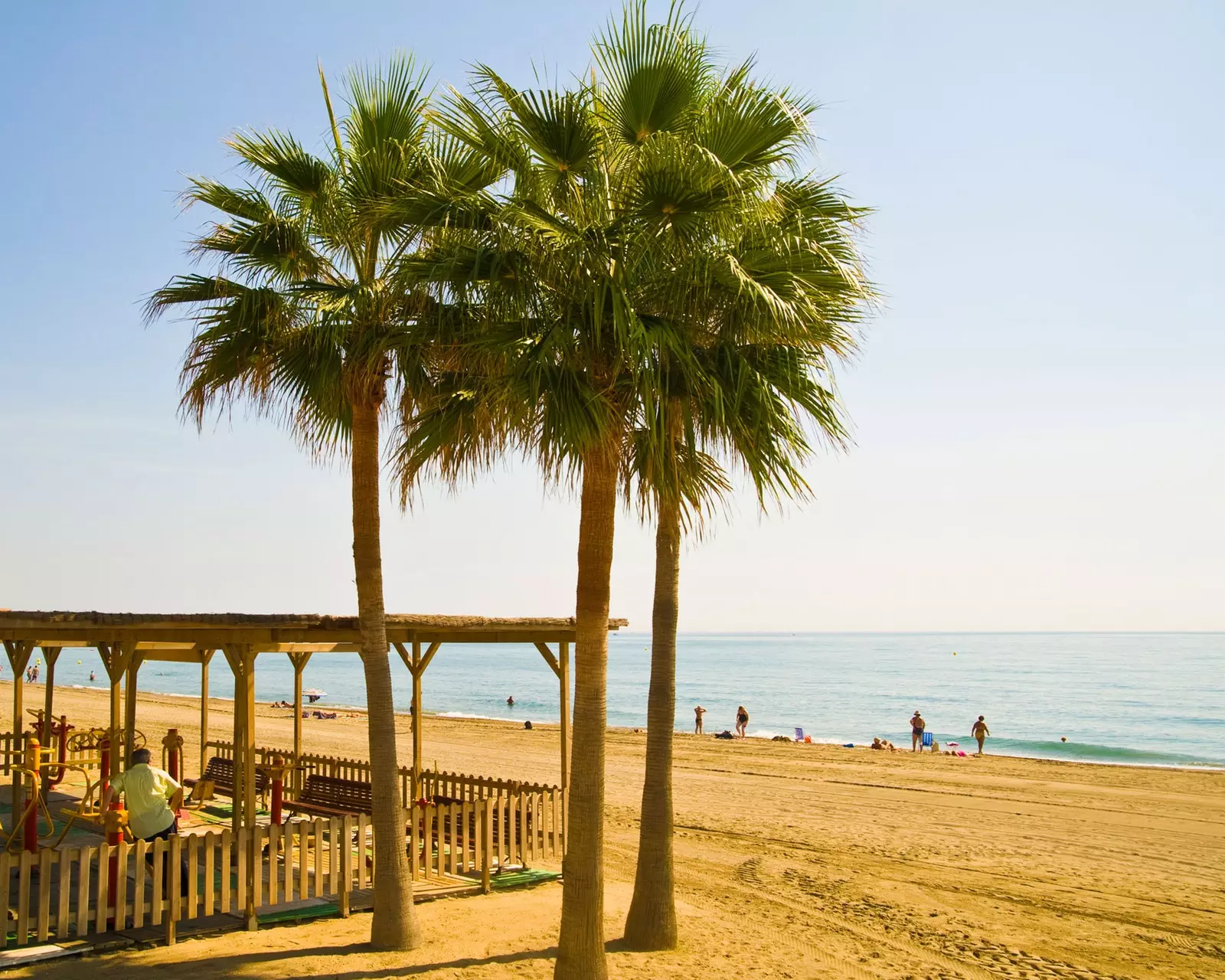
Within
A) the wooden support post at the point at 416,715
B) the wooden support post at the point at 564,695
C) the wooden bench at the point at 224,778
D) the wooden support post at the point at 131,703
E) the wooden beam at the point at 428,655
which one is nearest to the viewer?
the wooden support post at the point at 131,703

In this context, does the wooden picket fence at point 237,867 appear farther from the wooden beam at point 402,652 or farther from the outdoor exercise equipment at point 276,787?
the wooden beam at point 402,652

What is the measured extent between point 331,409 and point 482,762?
20.2 meters

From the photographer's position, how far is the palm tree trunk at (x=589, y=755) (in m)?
7.27

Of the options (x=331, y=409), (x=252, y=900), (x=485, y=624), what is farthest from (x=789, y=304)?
(x=252, y=900)

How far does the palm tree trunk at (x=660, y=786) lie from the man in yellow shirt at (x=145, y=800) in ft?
14.2

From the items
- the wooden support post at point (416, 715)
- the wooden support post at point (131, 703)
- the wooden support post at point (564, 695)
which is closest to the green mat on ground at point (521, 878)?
the wooden support post at point (564, 695)

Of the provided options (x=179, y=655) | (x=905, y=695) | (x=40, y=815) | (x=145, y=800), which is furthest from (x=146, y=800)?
(x=905, y=695)

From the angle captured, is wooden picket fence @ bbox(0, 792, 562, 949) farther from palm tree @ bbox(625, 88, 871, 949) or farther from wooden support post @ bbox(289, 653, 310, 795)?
palm tree @ bbox(625, 88, 871, 949)

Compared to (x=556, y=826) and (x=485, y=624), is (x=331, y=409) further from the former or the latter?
(x=556, y=826)

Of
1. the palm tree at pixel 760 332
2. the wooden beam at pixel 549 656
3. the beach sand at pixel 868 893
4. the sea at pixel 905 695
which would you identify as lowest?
the sea at pixel 905 695

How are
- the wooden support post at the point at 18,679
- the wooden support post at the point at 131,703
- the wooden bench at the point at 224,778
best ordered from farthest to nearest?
the wooden bench at the point at 224,778
the wooden support post at the point at 18,679
the wooden support post at the point at 131,703

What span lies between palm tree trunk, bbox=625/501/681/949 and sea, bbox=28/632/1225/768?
3259 cm

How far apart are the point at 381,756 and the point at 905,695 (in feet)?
277

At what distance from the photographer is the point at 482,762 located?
27484 millimetres
